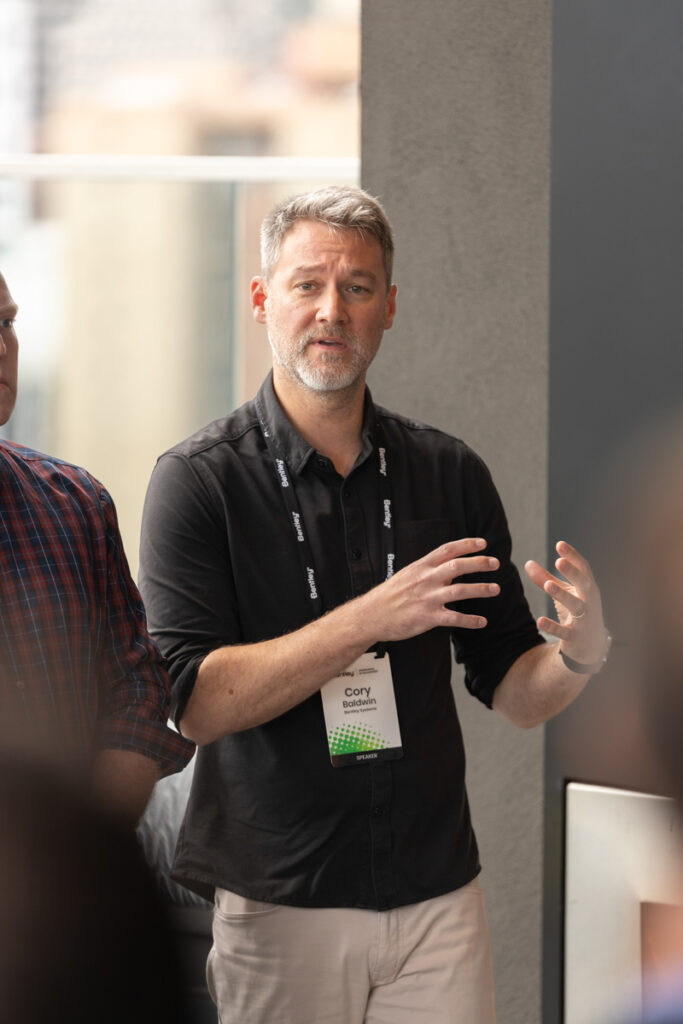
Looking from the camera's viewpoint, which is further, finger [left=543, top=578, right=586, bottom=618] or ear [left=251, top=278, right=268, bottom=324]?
ear [left=251, top=278, right=268, bottom=324]

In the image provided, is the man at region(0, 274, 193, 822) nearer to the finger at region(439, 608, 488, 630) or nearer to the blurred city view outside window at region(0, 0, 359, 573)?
the finger at region(439, 608, 488, 630)

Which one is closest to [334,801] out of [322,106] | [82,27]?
[322,106]

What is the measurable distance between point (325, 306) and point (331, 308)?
1 centimetres

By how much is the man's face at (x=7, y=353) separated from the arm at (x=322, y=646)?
1.55 ft

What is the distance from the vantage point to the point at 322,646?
161cm

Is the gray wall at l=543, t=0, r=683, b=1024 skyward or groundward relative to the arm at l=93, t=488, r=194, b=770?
skyward

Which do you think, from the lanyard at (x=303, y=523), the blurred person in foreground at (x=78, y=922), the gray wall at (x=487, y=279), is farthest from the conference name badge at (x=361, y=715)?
the gray wall at (x=487, y=279)

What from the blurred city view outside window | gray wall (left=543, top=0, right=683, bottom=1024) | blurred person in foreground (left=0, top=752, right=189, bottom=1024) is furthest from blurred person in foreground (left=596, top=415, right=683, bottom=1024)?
the blurred city view outside window

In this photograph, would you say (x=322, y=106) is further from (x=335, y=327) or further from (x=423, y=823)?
(x=423, y=823)

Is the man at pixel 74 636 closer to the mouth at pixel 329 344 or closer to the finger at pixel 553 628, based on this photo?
the mouth at pixel 329 344

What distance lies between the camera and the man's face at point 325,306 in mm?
1790

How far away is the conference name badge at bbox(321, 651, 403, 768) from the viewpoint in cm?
169

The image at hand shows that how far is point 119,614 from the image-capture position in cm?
150

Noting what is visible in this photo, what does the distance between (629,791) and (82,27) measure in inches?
158
